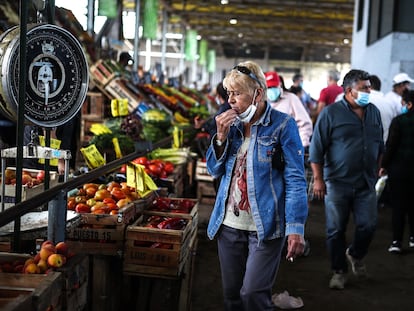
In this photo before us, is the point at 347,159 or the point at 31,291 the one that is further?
the point at 347,159

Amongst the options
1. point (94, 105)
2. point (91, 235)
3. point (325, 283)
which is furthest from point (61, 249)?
point (94, 105)

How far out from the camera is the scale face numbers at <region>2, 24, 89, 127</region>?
8.80ft

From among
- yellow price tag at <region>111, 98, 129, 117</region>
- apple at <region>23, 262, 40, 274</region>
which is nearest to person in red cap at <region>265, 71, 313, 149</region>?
yellow price tag at <region>111, 98, 129, 117</region>

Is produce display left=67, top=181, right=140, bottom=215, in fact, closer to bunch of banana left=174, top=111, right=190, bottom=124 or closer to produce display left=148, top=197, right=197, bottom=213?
produce display left=148, top=197, right=197, bottom=213

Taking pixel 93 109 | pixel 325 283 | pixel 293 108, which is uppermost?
pixel 293 108

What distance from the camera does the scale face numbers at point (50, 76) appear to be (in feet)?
8.80

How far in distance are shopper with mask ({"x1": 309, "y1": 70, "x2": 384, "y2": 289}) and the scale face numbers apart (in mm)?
2544

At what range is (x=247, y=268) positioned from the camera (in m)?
3.02

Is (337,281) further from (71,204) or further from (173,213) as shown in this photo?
(71,204)

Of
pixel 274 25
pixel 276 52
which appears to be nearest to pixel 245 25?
pixel 274 25

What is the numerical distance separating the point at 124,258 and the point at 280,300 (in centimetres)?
153

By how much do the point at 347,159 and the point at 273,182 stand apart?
201 cm

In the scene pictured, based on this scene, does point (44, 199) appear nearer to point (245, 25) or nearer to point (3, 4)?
point (3, 4)

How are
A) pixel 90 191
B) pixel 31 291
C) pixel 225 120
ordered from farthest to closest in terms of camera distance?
1. pixel 90 191
2. pixel 225 120
3. pixel 31 291
